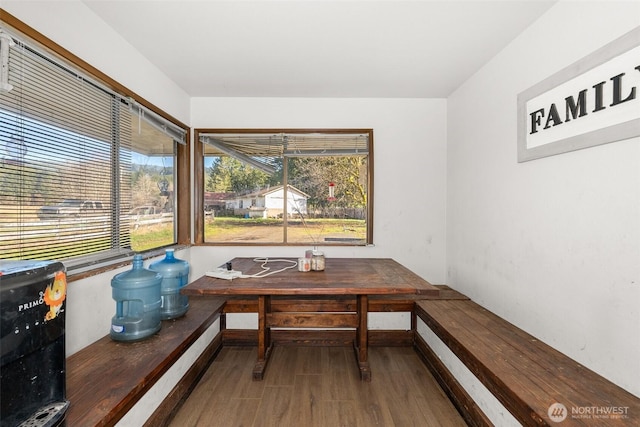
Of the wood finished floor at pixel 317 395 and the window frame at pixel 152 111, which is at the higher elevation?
the window frame at pixel 152 111

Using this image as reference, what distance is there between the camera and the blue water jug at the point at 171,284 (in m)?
2.21

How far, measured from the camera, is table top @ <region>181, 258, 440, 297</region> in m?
1.92

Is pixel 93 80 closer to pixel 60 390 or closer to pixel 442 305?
pixel 60 390

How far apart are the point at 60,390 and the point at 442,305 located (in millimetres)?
2446

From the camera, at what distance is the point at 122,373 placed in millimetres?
1417

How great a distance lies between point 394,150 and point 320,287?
1.92 meters

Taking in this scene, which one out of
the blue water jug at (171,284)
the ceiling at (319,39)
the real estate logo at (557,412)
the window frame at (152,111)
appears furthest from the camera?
the blue water jug at (171,284)

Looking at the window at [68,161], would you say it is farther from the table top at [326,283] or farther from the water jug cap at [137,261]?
the table top at [326,283]

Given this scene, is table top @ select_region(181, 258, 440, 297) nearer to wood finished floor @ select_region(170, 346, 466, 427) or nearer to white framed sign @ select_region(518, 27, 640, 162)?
wood finished floor @ select_region(170, 346, 466, 427)

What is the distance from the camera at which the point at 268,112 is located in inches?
124

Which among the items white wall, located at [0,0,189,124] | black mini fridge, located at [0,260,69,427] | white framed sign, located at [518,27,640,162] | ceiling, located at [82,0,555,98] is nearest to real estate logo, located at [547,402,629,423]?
white framed sign, located at [518,27,640,162]

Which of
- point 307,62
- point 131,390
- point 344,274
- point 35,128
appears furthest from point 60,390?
point 307,62

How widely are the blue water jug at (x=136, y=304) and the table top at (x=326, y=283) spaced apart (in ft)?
0.71

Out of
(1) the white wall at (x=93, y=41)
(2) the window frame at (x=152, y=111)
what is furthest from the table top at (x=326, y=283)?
(1) the white wall at (x=93, y=41)
